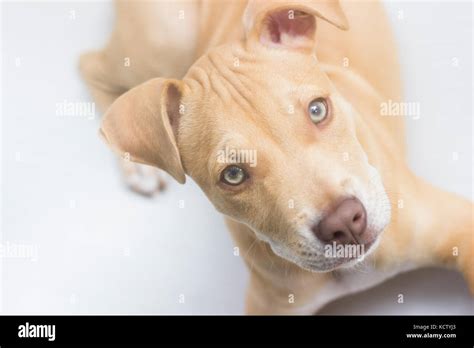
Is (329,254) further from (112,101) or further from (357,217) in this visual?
(112,101)

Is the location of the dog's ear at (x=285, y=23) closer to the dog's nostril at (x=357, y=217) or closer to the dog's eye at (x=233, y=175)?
the dog's eye at (x=233, y=175)

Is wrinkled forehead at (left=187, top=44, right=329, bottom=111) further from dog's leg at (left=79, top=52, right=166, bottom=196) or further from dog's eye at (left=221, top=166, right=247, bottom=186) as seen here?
dog's leg at (left=79, top=52, right=166, bottom=196)

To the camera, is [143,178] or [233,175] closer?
[233,175]

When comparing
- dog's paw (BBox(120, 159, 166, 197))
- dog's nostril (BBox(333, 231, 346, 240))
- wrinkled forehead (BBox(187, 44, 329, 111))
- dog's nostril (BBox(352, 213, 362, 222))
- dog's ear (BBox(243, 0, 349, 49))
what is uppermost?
dog's ear (BBox(243, 0, 349, 49))

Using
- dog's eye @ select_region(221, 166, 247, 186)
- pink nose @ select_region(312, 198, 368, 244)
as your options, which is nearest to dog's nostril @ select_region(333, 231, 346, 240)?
pink nose @ select_region(312, 198, 368, 244)

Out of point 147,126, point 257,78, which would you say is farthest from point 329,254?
point 147,126
